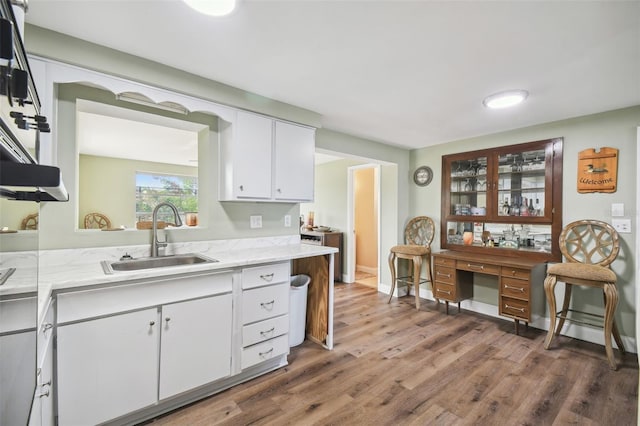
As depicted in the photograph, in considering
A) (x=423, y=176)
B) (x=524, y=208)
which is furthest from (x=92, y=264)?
(x=524, y=208)

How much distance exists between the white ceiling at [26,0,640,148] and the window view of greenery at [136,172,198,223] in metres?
4.68

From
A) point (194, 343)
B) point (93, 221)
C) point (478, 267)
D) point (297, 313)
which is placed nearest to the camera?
point (194, 343)

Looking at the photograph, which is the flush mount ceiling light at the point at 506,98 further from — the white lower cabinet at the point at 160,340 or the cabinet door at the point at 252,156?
the white lower cabinet at the point at 160,340

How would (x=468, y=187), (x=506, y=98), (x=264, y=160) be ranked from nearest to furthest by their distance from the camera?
1. (x=506, y=98)
2. (x=264, y=160)
3. (x=468, y=187)

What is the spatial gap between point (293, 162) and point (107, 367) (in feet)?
6.34

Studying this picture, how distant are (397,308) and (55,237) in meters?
3.44

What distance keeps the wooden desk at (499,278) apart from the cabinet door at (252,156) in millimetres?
2349

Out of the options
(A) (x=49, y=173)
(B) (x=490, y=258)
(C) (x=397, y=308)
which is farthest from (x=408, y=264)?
(A) (x=49, y=173)

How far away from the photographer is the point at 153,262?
82.6 inches

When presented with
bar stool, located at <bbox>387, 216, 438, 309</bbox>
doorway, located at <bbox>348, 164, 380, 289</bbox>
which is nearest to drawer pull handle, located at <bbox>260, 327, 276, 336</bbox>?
bar stool, located at <bbox>387, 216, 438, 309</bbox>

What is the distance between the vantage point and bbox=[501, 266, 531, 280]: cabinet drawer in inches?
114

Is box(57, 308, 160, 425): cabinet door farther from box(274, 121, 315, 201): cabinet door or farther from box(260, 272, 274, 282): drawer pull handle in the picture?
box(274, 121, 315, 201): cabinet door

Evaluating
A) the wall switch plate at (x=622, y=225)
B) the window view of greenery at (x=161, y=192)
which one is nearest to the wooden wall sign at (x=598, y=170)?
the wall switch plate at (x=622, y=225)

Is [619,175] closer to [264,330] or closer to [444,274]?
[444,274]
